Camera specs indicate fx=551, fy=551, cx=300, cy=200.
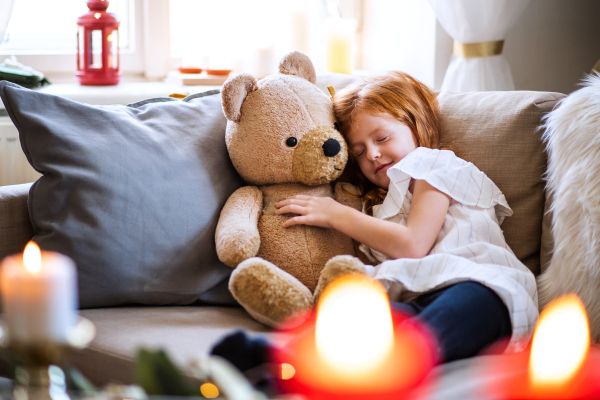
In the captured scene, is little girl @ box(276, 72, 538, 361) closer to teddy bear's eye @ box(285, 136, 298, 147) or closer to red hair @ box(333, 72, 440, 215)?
red hair @ box(333, 72, 440, 215)

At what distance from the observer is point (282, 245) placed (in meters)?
1.10

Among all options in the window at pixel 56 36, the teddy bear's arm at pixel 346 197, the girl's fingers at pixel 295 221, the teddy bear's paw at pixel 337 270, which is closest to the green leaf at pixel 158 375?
the teddy bear's paw at pixel 337 270

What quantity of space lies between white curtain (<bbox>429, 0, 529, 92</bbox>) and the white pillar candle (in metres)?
1.67

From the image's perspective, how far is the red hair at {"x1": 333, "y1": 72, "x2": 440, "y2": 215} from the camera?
3.90 ft

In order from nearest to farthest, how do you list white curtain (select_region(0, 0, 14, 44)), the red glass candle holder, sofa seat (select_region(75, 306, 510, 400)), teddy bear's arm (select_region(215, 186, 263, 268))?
the red glass candle holder
sofa seat (select_region(75, 306, 510, 400))
teddy bear's arm (select_region(215, 186, 263, 268))
white curtain (select_region(0, 0, 14, 44))

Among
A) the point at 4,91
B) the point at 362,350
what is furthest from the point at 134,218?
the point at 362,350

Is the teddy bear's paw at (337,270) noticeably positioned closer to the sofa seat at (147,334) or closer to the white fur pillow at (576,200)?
the sofa seat at (147,334)

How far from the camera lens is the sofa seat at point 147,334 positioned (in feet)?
2.90

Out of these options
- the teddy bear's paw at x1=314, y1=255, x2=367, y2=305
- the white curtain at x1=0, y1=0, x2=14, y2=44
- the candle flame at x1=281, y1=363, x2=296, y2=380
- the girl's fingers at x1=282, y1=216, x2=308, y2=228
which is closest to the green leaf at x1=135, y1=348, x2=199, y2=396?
the candle flame at x1=281, y1=363, x2=296, y2=380

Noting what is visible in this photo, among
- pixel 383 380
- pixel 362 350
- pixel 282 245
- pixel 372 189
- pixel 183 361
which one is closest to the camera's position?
pixel 362 350

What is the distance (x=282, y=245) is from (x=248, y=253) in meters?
0.10

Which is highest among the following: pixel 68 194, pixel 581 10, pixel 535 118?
pixel 581 10

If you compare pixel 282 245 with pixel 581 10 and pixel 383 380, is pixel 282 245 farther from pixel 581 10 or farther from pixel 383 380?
pixel 581 10


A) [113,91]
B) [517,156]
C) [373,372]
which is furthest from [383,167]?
[113,91]
